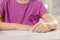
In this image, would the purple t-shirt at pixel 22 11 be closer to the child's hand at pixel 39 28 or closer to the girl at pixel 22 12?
the girl at pixel 22 12

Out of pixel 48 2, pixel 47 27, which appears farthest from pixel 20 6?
pixel 48 2

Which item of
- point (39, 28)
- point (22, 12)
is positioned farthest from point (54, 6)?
point (39, 28)

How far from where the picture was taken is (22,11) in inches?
38.3

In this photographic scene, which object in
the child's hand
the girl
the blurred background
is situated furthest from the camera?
the blurred background

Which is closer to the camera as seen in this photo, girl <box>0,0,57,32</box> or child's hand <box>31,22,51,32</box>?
child's hand <box>31,22,51,32</box>

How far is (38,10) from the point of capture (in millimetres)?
950

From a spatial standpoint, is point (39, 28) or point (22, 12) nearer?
point (39, 28)

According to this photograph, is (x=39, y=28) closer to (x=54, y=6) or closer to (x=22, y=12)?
(x=22, y=12)

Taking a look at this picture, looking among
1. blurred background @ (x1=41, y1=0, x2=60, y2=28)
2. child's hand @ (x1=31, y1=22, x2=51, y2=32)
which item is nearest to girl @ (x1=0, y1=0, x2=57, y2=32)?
child's hand @ (x1=31, y1=22, x2=51, y2=32)

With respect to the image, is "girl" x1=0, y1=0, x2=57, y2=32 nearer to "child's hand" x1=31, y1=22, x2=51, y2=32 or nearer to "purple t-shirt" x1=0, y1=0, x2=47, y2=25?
"purple t-shirt" x1=0, y1=0, x2=47, y2=25

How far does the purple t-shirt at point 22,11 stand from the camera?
0.95 meters

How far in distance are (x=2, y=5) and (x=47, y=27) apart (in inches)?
13.8

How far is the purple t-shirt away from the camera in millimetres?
955

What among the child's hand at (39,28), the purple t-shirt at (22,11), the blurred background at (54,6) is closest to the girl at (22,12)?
the purple t-shirt at (22,11)
